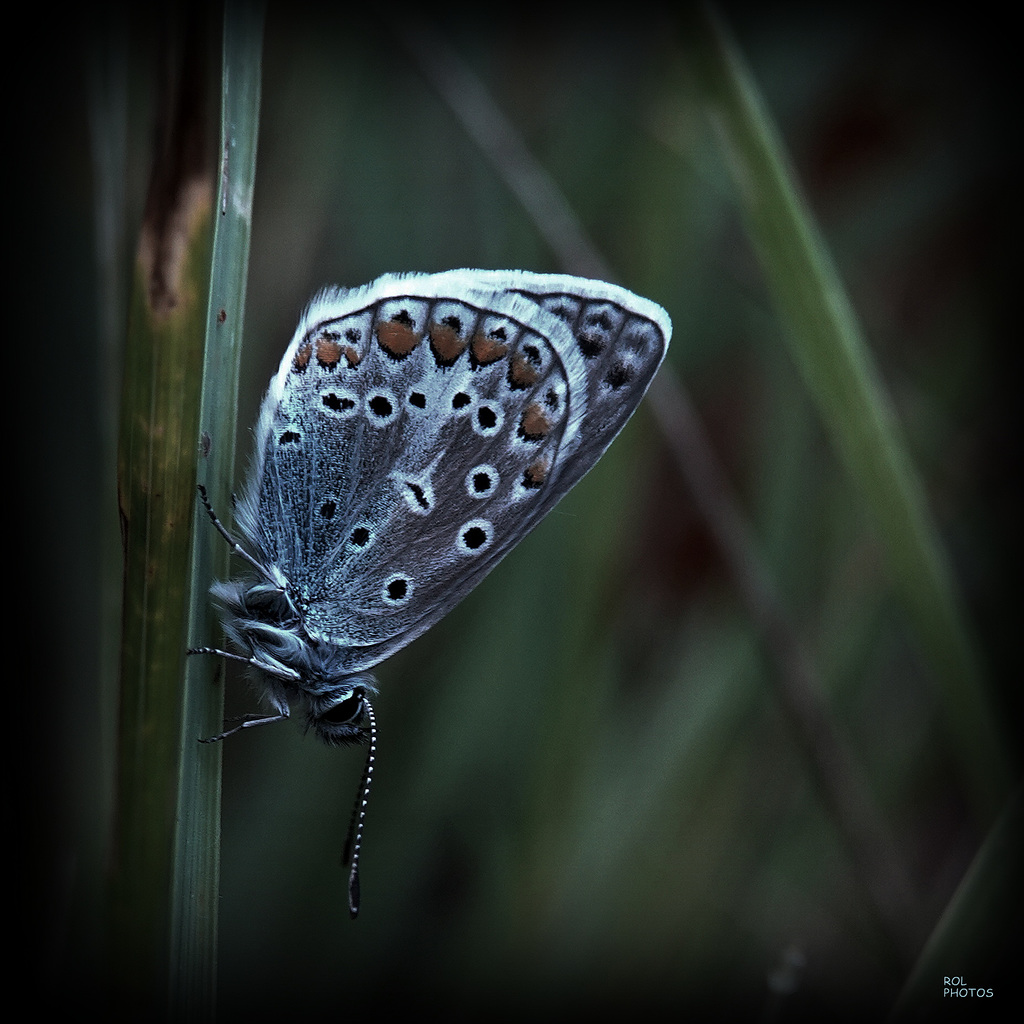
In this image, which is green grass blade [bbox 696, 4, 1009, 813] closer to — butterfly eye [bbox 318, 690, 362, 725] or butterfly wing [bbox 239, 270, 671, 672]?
butterfly wing [bbox 239, 270, 671, 672]

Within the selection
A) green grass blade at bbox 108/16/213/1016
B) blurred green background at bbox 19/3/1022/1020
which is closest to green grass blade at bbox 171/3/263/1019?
green grass blade at bbox 108/16/213/1016

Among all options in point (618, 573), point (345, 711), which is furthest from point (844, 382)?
point (345, 711)

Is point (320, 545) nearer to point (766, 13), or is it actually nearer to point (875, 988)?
point (766, 13)

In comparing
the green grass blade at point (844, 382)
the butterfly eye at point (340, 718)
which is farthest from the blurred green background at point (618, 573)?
the butterfly eye at point (340, 718)

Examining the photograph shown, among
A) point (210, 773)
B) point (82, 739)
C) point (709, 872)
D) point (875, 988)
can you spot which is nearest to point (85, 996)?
point (82, 739)

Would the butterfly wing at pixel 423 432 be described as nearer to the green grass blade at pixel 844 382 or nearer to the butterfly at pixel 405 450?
Result: the butterfly at pixel 405 450

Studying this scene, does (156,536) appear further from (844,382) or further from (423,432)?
(844,382)
